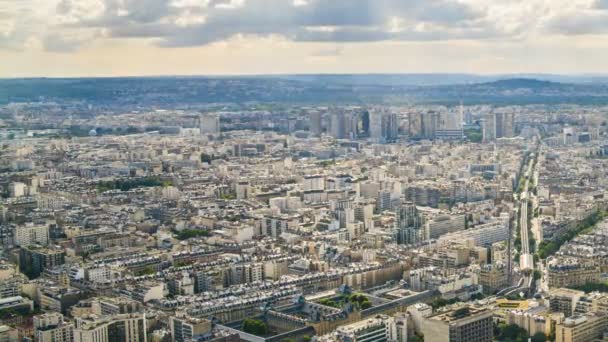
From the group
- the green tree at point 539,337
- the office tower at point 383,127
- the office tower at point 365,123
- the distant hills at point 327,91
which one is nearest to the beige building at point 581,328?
the green tree at point 539,337

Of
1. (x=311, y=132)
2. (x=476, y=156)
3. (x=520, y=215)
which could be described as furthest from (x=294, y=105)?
(x=520, y=215)

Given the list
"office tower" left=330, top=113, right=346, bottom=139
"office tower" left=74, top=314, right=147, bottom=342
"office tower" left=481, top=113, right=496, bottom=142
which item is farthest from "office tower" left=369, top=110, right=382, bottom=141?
"office tower" left=74, top=314, right=147, bottom=342

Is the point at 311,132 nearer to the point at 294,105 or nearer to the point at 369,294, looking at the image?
the point at 294,105

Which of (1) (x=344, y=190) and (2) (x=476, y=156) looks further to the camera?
(2) (x=476, y=156)

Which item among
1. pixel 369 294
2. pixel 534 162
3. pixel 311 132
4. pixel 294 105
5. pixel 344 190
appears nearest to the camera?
pixel 369 294

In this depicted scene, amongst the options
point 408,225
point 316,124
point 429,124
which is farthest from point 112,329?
point 316,124

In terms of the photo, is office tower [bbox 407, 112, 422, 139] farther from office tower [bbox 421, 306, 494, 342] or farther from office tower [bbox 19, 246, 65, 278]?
office tower [bbox 421, 306, 494, 342]
